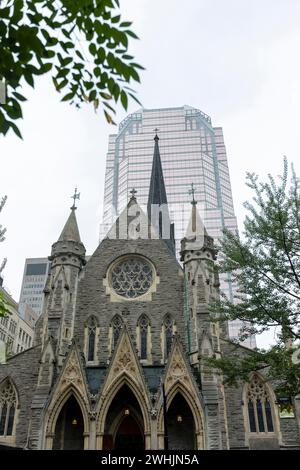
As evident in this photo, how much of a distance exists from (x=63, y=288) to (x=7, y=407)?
604 centimetres

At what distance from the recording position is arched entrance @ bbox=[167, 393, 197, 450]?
61.0 feet

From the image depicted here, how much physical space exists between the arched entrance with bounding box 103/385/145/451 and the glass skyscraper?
4480 cm

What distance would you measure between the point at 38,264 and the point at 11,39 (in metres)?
110

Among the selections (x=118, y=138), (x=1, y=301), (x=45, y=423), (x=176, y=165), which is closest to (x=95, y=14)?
(x=1, y=301)

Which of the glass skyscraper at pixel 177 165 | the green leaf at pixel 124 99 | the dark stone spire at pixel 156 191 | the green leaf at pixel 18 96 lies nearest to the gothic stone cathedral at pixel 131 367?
the green leaf at pixel 124 99

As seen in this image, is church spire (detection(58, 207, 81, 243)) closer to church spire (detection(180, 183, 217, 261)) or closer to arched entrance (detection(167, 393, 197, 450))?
church spire (detection(180, 183, 217, 261))

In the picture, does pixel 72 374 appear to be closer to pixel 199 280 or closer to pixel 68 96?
pixel 199 280

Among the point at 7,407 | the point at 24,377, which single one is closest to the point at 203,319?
the point at 24,377

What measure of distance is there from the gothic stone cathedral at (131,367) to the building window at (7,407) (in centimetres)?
5

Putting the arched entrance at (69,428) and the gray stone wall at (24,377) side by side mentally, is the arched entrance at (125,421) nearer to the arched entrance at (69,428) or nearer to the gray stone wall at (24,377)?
the arched entrance at (69,428)

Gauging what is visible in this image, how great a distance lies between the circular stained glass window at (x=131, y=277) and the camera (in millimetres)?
22922

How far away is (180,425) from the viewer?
19.0 m

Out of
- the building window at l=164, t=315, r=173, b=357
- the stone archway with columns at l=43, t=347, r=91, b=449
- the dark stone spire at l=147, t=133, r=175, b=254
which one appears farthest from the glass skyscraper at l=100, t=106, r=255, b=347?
the stone archway with columns at l=43, t=347, r=91, b=449
